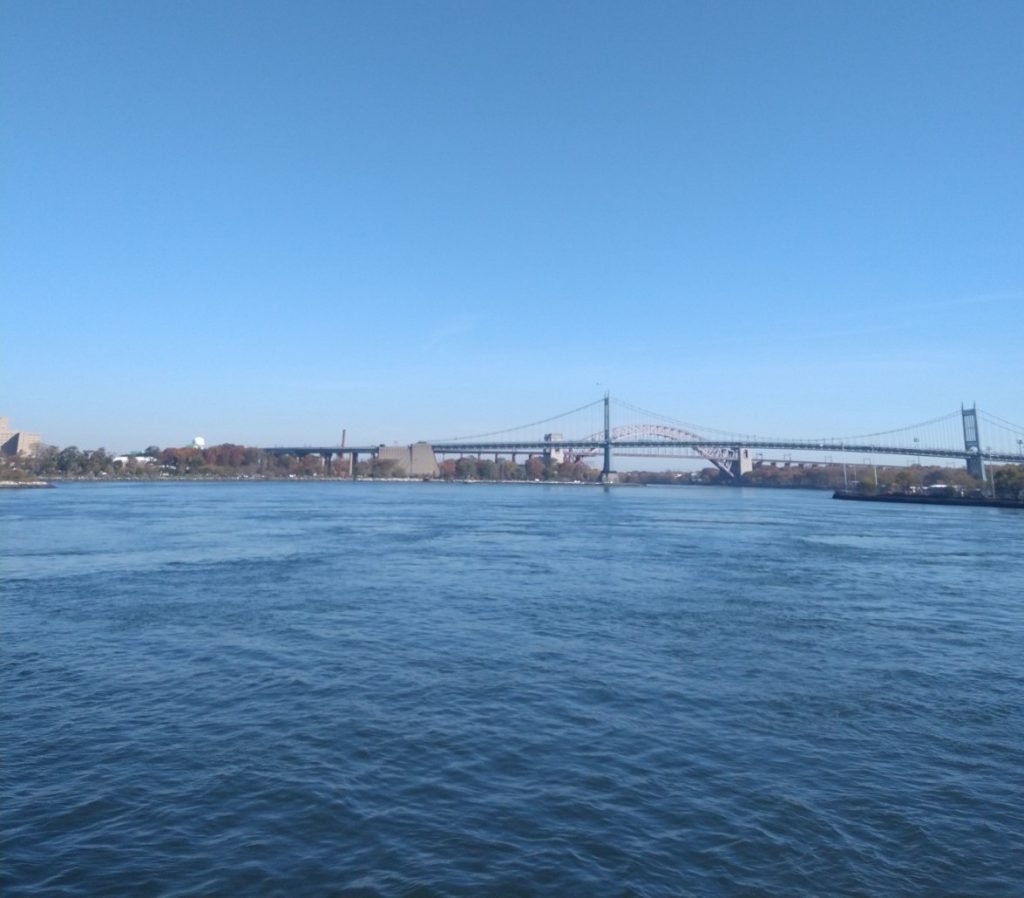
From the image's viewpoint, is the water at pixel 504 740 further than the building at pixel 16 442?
No

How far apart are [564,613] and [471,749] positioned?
420 cm

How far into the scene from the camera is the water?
3221 millimetres

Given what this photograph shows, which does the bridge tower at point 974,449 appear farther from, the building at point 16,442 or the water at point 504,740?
the building at point 16,442

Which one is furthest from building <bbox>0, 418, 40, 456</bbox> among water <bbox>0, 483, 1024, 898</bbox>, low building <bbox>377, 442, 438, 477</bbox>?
water <bbox>0, 483, 1024, 898</bbox>

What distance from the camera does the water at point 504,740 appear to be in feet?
10.6

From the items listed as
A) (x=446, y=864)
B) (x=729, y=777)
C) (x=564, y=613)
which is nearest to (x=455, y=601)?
(x=564, y=613)

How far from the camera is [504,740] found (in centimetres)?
454

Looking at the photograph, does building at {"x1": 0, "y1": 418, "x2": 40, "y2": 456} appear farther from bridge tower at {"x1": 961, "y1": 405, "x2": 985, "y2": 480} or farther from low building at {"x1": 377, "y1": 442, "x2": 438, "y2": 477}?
bridge tower at {"x1": 961, "y1": 405, "x2": 985, "y2": 480}

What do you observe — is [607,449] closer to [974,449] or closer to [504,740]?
[974,449]

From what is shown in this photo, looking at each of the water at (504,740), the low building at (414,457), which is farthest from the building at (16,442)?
the water at (504,740)

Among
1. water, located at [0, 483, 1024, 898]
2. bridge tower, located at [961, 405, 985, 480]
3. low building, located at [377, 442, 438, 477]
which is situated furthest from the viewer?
low building, located at [377, 442, 438, 477]

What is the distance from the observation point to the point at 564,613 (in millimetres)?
8516

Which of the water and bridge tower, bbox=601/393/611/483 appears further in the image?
bridge tower, bbox=601/393/611/483

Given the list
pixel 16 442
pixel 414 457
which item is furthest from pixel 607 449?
pixel 16 442
